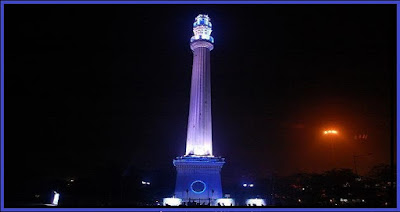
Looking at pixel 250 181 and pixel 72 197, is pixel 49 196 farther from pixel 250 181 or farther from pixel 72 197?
pixel 250 181

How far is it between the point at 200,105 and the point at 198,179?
10953 millimetres

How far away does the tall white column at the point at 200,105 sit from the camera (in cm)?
5828

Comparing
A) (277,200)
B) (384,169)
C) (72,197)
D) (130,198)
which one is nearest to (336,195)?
(384,169)

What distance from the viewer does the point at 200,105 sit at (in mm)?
59969

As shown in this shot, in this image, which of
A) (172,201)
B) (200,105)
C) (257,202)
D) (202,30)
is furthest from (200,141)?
(202,30)

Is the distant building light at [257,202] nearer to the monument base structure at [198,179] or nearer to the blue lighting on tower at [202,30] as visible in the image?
the monument base structure at [198,179]

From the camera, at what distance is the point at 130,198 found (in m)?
46.8

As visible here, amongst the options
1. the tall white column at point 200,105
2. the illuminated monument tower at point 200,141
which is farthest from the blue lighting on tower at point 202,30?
the tall white column at point 200,105

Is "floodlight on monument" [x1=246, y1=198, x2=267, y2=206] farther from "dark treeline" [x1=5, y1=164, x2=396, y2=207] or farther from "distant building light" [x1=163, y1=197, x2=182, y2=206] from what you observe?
"distant building light" [x1=163, y1=197, x2=182, y2=206]

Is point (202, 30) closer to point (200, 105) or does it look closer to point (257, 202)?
point (200, 105)

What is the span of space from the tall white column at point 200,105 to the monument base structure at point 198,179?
10.6 ft

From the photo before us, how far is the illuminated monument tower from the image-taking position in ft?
177

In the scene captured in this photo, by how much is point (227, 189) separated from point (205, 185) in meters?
8.67

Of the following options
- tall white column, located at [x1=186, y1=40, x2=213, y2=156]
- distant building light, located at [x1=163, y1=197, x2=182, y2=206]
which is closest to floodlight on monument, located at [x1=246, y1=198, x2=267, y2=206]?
distant building light, located at [x1=163, y1=197, x2=182, y2=206]
